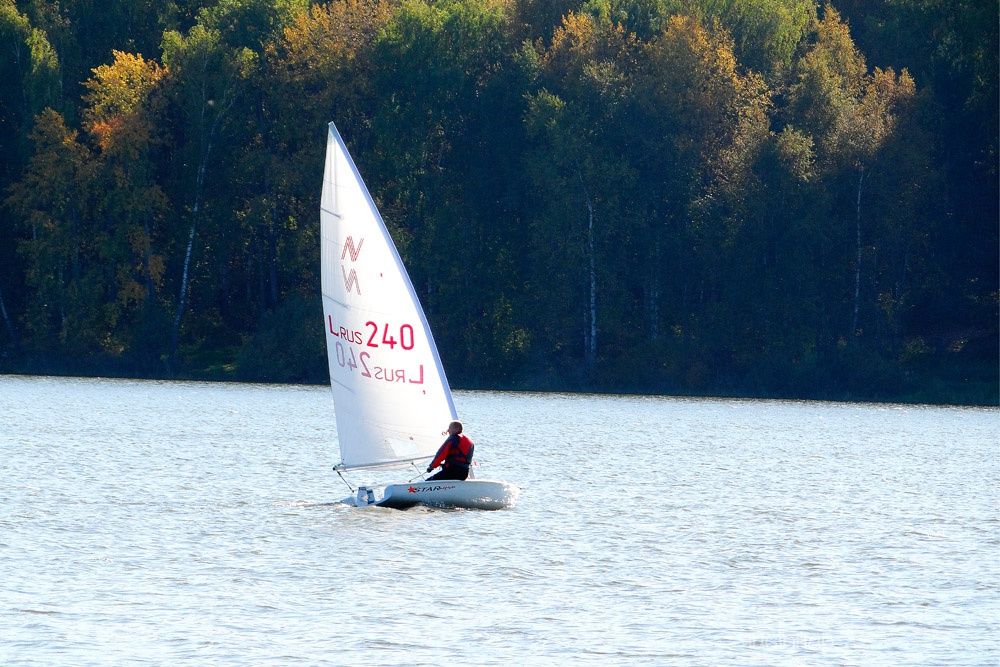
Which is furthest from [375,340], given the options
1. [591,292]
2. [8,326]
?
[8,326]

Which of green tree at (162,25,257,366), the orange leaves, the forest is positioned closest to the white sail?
the forest

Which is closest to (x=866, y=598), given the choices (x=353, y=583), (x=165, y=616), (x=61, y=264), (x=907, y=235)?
(x=353, y=583)

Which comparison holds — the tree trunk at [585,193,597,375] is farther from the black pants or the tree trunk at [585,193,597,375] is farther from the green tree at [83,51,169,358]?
the black pants

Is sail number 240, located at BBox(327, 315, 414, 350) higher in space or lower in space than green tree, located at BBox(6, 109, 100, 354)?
lower

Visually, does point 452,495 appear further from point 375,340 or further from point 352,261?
point 352,261

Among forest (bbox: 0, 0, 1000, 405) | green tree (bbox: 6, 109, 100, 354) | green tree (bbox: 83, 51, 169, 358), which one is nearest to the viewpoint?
forest (bbox: 0, 0, 1000, 405)

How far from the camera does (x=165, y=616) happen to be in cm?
2223

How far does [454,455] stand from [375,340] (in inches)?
111

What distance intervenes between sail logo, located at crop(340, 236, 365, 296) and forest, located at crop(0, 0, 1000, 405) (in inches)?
1967

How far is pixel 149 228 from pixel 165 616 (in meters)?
72.1

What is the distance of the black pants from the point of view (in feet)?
104

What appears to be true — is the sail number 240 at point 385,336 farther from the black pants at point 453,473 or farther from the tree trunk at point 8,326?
the tree trunk at point 8,326

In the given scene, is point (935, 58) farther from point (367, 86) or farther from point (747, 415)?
point (367, 86)

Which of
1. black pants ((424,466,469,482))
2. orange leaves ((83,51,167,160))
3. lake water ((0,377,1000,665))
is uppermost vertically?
orange leaves ((83,51,167,160))
